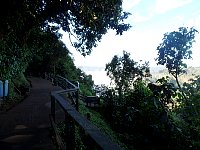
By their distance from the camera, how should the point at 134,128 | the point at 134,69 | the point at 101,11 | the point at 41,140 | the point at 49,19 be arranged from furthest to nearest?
the point at 134,69 < the point at 134,128 < the point at 49,19 < the point at 101,11 < the point at 41,140

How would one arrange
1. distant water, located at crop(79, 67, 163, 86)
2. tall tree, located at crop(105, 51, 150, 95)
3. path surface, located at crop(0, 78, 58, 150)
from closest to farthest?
path surface, located at crop(0, 78, 58, 150) → tall tree, located at crop(105, 51, 150, 95) → distant water, located at crop(79, 67, 163, 86)

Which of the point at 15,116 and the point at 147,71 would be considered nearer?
the point at 15,116

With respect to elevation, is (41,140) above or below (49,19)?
below

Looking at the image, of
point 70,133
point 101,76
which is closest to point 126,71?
point 70,133

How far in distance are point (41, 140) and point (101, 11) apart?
7.96 meters

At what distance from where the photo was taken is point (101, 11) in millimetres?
12891

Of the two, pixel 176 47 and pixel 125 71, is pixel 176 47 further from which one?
pixel 125 71

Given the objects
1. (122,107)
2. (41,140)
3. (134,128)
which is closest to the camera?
(41,140)

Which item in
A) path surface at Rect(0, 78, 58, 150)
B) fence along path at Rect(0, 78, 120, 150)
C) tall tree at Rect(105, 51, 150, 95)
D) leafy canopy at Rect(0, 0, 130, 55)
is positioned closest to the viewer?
fence along path at Rect(0, 78, 120, 150)

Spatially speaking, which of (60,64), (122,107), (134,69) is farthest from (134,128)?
(60,64)

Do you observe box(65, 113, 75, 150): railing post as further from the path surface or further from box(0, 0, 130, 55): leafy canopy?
box(0, 0, 130, 55): leafy canopy

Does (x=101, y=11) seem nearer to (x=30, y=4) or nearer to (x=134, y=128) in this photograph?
(x=30, y=4)

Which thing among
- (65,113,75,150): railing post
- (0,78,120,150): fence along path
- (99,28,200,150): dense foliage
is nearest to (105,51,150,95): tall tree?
(99,28,200,150): dense foliage

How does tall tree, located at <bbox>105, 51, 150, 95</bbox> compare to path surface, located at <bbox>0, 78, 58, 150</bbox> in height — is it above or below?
above
